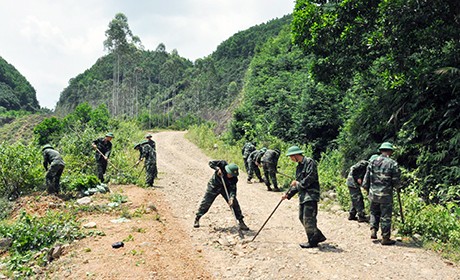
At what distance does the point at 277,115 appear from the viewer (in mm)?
22172

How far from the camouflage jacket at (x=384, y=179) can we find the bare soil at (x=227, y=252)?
937 mm

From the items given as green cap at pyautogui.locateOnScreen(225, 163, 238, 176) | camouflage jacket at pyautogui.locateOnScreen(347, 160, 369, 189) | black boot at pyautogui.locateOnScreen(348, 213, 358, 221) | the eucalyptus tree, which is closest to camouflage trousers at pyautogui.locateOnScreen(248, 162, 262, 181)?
black boot at pyautogui.locateOnScreen(348, 213, 358, 221)

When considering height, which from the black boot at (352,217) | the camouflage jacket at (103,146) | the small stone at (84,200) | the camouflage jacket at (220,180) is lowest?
the black boot at (352,217)

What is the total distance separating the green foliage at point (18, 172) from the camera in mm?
11305

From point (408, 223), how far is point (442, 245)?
0.83m

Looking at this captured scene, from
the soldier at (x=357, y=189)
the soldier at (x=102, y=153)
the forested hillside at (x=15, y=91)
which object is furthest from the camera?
the forested hillside at (x=15, y=91)

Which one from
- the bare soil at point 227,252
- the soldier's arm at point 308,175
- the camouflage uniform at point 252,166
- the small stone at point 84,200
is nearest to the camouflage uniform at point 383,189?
the bare soil at point 227,252

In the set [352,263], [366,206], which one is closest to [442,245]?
[352,263]

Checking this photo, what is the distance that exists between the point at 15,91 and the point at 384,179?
123 metres

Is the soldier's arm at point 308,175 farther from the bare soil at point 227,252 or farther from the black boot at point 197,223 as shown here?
the black boot at point 197,223

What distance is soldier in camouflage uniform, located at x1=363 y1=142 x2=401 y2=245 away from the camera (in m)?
6.90

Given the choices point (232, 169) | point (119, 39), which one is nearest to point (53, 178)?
point (232, 169)

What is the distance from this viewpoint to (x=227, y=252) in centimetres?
673

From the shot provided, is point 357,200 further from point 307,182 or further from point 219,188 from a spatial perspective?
point 219,188
